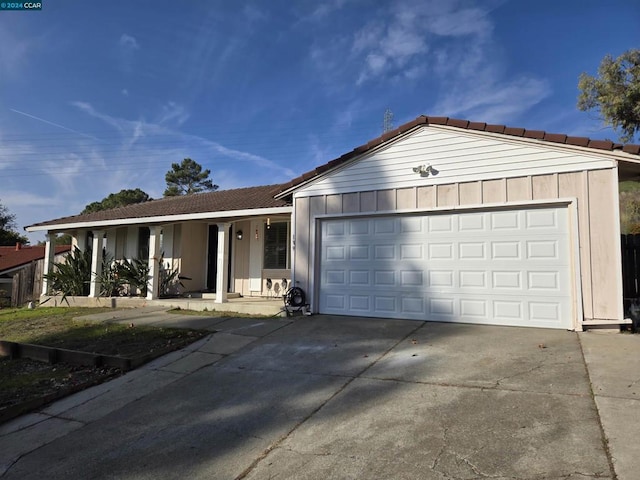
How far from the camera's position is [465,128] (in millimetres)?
8242

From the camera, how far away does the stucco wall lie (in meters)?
7.02

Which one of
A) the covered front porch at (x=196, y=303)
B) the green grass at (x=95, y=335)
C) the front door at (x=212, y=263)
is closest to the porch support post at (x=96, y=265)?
the covered front porch at (x=196, y=303)

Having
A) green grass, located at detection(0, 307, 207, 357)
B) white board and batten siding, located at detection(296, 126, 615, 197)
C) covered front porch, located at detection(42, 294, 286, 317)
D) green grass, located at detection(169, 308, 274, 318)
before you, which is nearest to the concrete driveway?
green grass, located at detection(0, 307, 207, 357)

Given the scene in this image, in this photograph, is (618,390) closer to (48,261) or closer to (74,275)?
(74,275)

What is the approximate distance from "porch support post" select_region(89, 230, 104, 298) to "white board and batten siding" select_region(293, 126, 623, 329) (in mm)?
8548

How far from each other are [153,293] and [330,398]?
984cm

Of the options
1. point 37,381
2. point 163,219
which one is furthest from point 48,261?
point 37,381

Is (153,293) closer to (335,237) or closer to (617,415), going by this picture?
(335,237)

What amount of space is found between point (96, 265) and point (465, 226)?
40.9 ft

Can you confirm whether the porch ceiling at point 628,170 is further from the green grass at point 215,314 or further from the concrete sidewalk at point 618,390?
the green grass at point 215,314

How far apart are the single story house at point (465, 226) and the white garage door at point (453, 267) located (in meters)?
0.02

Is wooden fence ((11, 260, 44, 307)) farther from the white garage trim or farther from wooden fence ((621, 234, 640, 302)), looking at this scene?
wooden fence ((621, 234, 640, 302))

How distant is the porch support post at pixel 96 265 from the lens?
1462 centimetres

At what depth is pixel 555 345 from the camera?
6312 millimetres
